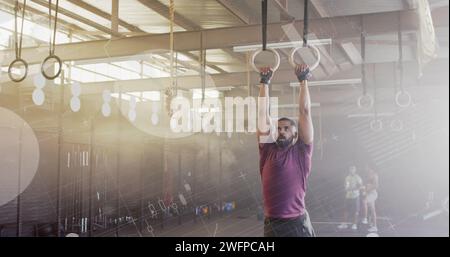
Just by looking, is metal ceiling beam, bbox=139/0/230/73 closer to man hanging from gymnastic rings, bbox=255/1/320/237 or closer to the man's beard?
man hanging from gymnastic rings, bbox=255/1/320/237

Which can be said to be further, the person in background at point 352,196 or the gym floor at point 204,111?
the person in background at point 352,196

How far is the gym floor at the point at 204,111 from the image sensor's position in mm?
3750

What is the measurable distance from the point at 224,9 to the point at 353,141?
20.2ft

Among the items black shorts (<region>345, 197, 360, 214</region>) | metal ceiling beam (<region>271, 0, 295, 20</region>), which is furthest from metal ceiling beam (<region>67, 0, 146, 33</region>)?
black shorts (<region>345, 197, 360, 214</region>)

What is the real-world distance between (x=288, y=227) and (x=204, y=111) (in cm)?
492

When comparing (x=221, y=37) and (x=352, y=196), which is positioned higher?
(x=221, y=37)

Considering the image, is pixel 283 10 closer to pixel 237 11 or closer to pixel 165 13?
pixel 237 11

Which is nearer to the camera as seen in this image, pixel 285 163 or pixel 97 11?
pixel 285 163

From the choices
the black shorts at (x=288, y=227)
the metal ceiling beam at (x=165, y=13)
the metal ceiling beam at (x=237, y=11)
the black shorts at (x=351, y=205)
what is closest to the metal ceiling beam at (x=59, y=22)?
the metal ceiling beam at (x=165, y=13)

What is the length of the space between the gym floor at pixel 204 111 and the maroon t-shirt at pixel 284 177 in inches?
4.2

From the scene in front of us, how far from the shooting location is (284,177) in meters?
2.23

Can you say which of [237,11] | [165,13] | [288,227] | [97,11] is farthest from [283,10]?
[97,11]

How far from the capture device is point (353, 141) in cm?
958

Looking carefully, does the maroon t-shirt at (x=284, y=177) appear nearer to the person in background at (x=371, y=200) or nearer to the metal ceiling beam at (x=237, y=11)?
the metal ceiling beam at (x=237, y=11)
